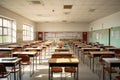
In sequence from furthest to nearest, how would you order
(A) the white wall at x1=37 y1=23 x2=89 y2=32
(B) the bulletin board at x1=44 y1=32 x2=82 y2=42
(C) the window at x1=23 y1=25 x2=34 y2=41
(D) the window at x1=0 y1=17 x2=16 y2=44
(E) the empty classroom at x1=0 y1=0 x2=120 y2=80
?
(B) the bulletin board at x1=44 y1=32 x2=82 y2=42 < (A) the white wall at x1=37 y1=23 x2=89 y2=32 < (C) the window at x1=23 y1=25 x2=34 y2=41 < (D) the window at x1=0 y1=17 x2=16 y2=44 < (E) the empty classroom at x1=0 y1=0 x2=120 y2=80

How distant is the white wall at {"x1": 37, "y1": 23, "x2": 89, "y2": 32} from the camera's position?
20.8 metres

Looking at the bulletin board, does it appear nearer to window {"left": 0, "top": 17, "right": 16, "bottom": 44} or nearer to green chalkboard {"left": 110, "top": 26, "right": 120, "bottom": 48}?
window {"left": 0, "top": 17, "right": 16, "bottom": 44}

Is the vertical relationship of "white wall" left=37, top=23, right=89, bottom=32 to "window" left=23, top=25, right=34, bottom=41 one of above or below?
above

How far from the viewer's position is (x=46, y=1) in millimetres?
7801

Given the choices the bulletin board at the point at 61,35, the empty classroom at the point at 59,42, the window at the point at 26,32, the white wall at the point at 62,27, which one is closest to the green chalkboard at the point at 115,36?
the empty classroom at the point at 59,42

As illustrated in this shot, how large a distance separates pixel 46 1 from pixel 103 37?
25.4 ft

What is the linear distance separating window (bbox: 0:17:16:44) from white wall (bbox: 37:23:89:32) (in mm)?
9024

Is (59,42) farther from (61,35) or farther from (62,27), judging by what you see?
(61,35)

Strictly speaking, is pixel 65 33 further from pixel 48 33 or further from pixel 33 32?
pixel 33 32

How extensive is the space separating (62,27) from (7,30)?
421 inches

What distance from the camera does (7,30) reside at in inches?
435

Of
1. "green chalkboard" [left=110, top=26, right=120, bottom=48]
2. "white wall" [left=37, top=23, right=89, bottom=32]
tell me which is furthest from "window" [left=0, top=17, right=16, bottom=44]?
"white wall" [left=37, top=23, right=89, bottom=32]

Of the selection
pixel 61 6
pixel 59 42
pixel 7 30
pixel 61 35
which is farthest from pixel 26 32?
pixel 61 6

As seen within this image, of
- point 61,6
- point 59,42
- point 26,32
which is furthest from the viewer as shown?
point 26,32
